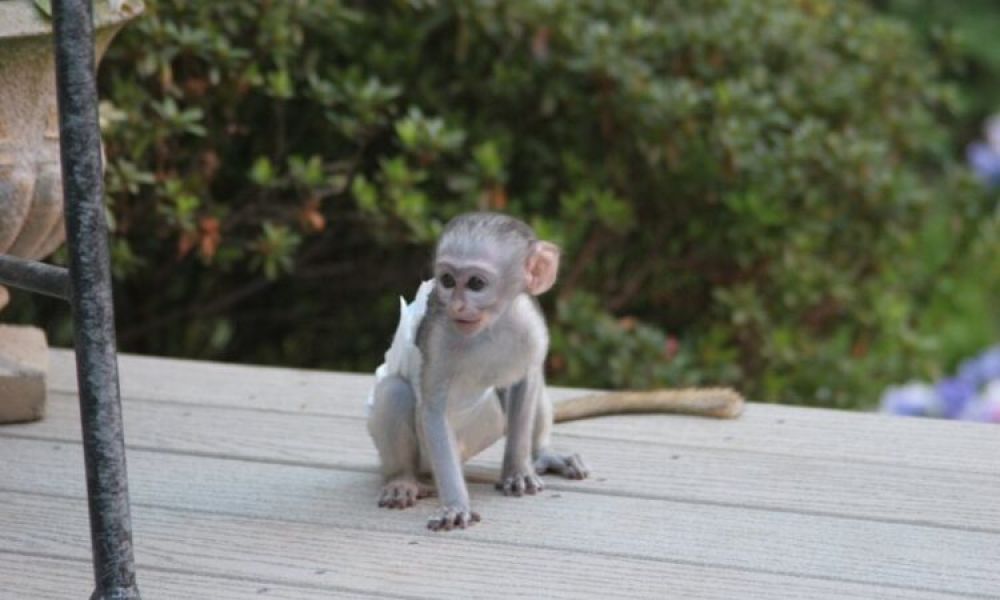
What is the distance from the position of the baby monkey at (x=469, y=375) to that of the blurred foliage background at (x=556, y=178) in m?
1.49

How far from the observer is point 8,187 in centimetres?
379

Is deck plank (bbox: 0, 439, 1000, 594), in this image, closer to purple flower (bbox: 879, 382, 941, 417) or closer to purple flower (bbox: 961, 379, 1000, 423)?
purple flower (bbox: 961, 379, 1000, 423)

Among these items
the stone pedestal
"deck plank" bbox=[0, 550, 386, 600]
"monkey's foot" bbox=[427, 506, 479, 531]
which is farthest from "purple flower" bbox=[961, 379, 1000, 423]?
"deck plank" bbox=[0, 550, 386, 600]

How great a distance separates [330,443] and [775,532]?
3.61ft

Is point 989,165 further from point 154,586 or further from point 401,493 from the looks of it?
point 154,586

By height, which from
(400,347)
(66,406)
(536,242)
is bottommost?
(66,406)

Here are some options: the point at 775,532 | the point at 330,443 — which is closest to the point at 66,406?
the point at 330,443

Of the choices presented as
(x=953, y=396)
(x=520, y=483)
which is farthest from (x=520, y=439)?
(x=953, y=396)

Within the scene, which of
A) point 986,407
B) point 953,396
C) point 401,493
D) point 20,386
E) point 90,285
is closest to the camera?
point 90,285

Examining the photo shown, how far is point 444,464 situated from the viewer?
3471 millimetres

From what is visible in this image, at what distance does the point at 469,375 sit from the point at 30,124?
3.61ft

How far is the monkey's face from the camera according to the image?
332 centimetres

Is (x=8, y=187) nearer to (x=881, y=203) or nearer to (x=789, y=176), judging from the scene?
(x=789, y=176)

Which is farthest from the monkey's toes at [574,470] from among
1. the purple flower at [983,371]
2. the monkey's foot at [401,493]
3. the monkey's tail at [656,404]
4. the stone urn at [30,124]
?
the purple flower at [983,371]
